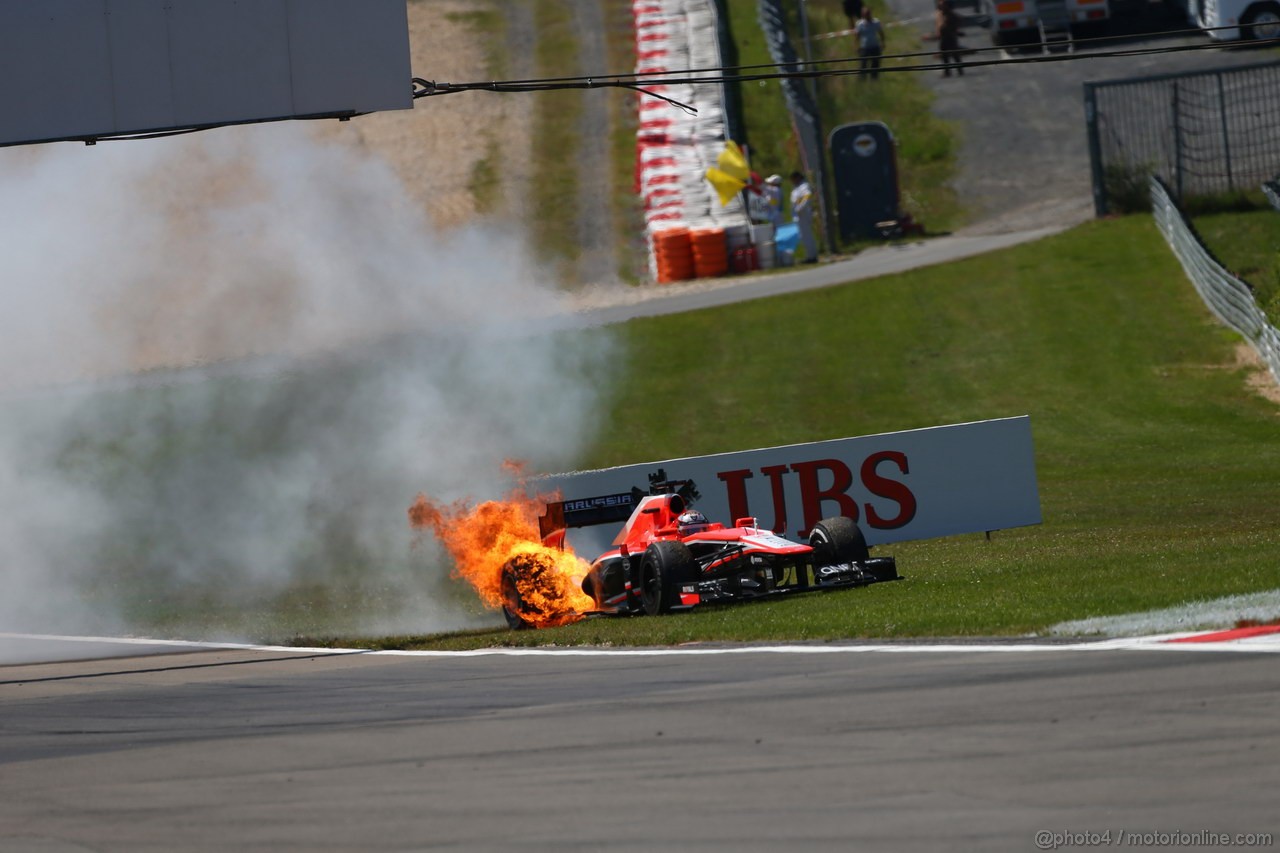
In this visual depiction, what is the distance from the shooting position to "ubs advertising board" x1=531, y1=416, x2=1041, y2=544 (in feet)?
67.0

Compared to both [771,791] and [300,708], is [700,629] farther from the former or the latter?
[771,791]

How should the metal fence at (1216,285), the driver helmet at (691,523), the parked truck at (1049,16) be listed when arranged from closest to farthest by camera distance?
the driver helmet at (691,523) < the metal fence at (1216,285) < the parked truck at (1049,16)

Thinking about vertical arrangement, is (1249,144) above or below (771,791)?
above

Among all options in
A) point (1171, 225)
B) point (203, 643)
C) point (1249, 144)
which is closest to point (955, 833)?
point (203, 643)

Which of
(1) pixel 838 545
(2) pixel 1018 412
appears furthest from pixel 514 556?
(2) pixel 1018 412

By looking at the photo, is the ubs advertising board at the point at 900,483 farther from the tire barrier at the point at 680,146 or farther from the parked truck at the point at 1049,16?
the parked truck at the point at 1049,16

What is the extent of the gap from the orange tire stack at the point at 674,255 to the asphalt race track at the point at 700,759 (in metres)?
29.3

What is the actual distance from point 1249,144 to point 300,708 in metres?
35.0

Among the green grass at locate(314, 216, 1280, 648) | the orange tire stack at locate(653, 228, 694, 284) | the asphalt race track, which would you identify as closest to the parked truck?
the green grass at locate(314, 216, 1280, 648)

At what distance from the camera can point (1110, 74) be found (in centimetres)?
5066

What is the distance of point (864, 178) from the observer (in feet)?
139

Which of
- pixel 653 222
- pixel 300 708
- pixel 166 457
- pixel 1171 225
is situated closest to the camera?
pixel 300 708

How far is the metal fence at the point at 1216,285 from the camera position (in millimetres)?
30656

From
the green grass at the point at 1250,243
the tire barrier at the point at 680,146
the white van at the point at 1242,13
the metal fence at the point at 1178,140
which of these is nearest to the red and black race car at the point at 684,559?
the green grass at the point at 1250,243
